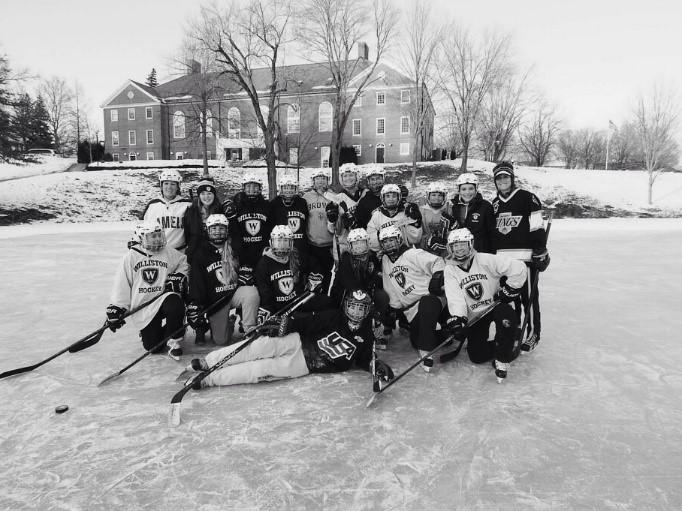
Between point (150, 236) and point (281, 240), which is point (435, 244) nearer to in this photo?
point (281, 240)

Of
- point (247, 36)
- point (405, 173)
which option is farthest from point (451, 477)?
point (405, 173)

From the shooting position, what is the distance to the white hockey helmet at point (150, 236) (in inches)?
152

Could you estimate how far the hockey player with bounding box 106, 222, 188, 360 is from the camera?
380cm

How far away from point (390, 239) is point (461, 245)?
659mm

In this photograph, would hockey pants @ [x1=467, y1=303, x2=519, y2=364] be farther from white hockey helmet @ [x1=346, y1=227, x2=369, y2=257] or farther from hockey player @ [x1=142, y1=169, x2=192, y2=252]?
hockey player @ [x1=142, y1=169, x2=192, y2=252]

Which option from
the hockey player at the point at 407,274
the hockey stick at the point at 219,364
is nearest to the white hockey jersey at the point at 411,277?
the hockey player at the point at 407,274

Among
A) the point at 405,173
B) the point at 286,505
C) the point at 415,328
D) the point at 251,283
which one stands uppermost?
the point at 405,173

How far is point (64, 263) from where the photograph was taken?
8148 mm

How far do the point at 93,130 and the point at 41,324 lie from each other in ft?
208

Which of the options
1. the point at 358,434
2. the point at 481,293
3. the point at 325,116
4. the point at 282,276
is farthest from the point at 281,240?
the point at 325,116

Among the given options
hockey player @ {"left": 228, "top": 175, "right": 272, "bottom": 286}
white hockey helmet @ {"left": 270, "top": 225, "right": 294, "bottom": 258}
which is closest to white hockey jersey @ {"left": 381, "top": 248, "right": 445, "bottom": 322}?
white hockey helmet @ {"left": 270, "top": 225, "right": 294, "bottom": 258}

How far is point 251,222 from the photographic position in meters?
4.55

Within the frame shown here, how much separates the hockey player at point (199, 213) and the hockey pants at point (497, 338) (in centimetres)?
250

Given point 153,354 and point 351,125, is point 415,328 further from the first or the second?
point 351,125
